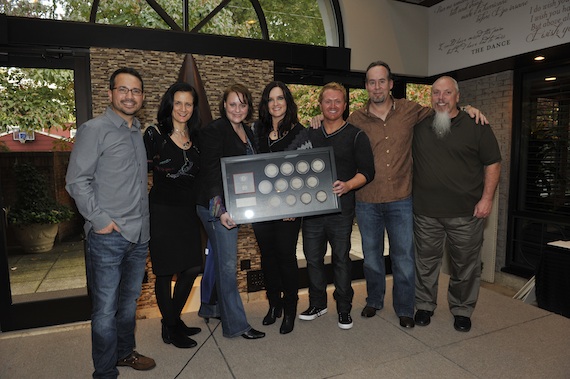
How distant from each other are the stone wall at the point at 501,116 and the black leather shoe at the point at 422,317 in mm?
1937

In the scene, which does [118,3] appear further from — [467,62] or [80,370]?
[467,62]

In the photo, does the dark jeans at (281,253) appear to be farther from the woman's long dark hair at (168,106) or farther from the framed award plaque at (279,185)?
the woman's long dark hair at (168,106)

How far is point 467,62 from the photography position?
12.5ft

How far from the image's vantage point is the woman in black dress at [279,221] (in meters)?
2.39

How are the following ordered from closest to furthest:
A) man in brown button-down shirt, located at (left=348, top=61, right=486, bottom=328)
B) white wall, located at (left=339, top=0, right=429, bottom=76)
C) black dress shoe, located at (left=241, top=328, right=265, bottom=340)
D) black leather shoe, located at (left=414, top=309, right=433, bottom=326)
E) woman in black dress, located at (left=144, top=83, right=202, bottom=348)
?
woman in black dress, located at (left=144, top=83, right=202, bottom=348) < black dress shoe, located at (left=241, top=328, right=265, bottom=340) < man in brown button-down shirt, located at (left=348, top=61, right=486, bottom=328) < black leather shoe, located at (left=414, top=309, right=433, bottom=326) < white wall, located at (left=339, top=0, right=429, bottom=76)

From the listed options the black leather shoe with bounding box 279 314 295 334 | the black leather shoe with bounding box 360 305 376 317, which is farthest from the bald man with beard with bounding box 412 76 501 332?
the black leather shoe with bounding box 279 314 295 334

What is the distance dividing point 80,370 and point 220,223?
1.15 meters

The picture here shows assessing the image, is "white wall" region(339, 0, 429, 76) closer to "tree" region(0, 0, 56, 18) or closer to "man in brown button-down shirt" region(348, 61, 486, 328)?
"man in brown button-down shirt" region(348, 61, 486, 328)

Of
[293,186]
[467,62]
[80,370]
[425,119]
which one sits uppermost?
[467,62]

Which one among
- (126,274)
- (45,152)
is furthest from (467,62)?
(45,152)

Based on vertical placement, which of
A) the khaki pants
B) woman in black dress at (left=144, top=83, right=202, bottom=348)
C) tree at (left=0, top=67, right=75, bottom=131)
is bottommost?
the khaki pants

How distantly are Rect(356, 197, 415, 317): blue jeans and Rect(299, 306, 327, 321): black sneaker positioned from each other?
468 mm

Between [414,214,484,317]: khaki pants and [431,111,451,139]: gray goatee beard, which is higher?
[431,111,451,139]: gray goatee beard

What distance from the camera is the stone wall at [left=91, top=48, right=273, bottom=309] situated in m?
2.85
